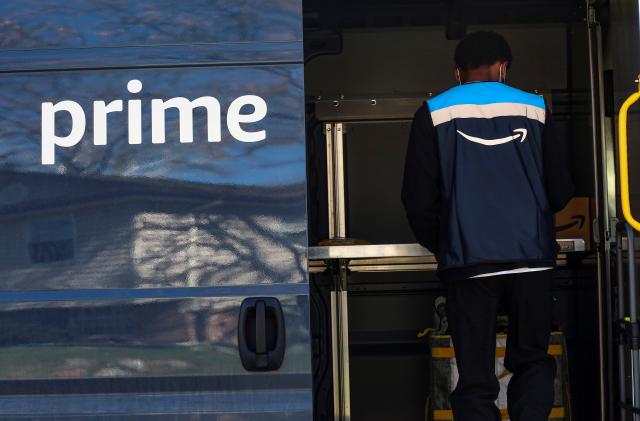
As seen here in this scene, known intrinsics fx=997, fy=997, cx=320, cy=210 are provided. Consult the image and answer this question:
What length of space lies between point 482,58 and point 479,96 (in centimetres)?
18

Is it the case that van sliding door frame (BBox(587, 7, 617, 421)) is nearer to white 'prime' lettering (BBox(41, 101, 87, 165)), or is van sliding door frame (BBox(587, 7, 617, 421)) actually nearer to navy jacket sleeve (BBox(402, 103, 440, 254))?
navy jacket sleeve (BBox(402, 103, 440, 254))

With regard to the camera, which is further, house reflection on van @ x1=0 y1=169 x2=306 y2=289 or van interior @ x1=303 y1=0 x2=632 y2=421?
van interior @ x1=303 y1=0 x2=632 y2=421

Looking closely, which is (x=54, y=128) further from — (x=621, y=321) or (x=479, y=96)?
(x=621, y=321)

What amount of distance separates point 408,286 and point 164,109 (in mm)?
2250

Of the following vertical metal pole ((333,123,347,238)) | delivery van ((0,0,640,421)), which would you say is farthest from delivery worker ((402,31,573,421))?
vertical metal pole ((333,123,347,238))

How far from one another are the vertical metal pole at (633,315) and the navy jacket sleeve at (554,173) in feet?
0.92

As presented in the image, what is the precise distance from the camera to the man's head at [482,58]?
3.30 meters

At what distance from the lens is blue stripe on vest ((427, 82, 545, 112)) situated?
318 cm

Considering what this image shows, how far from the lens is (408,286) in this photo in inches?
183

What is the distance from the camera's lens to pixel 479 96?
3.18 meters

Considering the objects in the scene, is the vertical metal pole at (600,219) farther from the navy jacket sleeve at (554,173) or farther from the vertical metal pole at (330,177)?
the vertical metal pole at (330,177)

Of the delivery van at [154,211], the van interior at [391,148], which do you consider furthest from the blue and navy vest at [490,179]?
the van interior at [391,148]

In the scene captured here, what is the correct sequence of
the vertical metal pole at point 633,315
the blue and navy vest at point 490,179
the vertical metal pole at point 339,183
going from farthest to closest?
the vertical metal pole at point 339,183 → the blue and navy vest at point 490,179 → the vertical metal pole at point 633,315

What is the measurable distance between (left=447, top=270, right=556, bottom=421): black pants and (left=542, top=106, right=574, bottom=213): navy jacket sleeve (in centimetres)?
24
